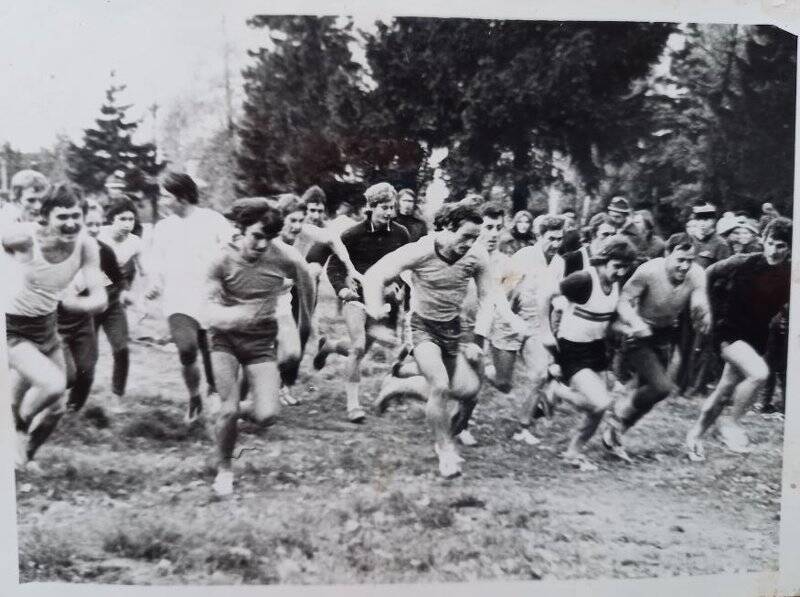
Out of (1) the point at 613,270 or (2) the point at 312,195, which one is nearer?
(2) the point at 312,195

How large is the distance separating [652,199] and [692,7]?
111cm

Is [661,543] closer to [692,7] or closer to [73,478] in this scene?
[692,7]

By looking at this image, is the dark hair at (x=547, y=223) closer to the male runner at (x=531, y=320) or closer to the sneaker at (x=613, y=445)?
the male runner at (x=531, y=320)

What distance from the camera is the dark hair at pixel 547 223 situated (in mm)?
4383

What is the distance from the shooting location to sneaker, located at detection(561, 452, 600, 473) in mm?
4469

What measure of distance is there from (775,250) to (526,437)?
6.19 ft

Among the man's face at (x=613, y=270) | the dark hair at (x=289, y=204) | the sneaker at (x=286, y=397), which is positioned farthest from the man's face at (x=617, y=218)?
the sneaker at (x=286, y=397)

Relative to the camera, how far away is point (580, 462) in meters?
4.48

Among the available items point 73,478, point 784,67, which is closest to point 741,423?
point 784,67

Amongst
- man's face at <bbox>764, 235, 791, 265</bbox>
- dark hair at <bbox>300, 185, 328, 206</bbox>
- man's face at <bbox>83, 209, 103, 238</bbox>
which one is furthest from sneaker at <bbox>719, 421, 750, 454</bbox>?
man's face at <bbox>83, 209, 103, 238</bbox>

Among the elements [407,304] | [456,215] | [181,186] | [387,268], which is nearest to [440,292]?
[407,304]

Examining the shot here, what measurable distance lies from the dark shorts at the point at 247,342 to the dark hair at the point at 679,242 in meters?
2.39

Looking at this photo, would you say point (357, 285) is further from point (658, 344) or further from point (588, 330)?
point (658, 344)

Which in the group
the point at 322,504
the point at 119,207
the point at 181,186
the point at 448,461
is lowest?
the point at 322,504
